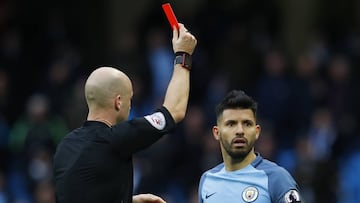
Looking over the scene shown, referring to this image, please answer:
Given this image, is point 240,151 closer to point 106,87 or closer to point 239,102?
point 239,102

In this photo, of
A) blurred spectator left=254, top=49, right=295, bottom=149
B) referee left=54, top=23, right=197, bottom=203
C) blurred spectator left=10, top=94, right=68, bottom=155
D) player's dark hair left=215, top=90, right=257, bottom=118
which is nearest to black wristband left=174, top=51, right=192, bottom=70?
referee left=54, top=23, right=197, bottom=203

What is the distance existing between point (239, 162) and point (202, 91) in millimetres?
7025

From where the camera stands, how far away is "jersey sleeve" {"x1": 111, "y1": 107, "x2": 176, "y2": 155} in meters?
7.17

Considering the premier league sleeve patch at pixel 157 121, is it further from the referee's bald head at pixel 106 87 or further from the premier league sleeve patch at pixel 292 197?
the premier league sleeve patch at pixel 292 197

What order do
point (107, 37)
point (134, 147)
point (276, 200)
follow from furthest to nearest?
point (107, 37), point (276, 200), point (134, 147)

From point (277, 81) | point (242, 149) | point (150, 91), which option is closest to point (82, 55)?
point (150, 91)

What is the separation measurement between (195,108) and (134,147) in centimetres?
717

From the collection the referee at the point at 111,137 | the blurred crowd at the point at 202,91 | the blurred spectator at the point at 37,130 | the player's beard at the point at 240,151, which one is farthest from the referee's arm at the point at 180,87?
the blurred spectator at the point at 37,130

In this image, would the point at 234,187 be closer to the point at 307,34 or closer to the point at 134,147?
the point at 134,147

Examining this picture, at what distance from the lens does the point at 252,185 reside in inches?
310

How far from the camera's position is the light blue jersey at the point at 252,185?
25.2ft

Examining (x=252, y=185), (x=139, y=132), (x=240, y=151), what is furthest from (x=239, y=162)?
(x=139, y=132)

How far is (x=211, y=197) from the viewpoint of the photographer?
8.00 m

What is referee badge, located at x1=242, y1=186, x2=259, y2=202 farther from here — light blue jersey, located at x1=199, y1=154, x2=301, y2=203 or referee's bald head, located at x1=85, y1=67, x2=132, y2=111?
referee's bald head, located at x1=85, y1=67, x2=132, y2=111
